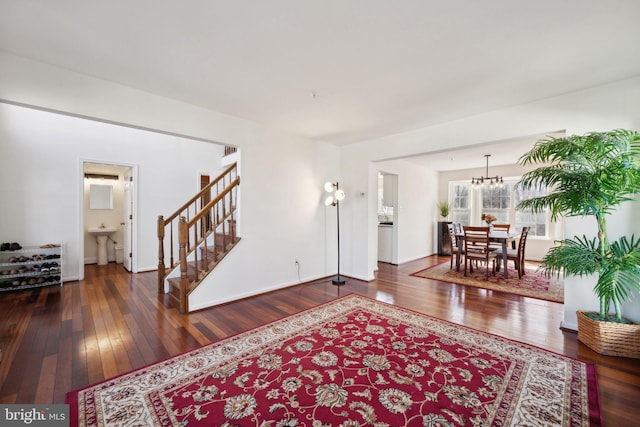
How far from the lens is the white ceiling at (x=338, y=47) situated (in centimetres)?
168

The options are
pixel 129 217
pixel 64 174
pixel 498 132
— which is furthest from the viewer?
pixel 129 217

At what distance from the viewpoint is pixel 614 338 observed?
2.29 metres

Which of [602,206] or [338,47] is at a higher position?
[338,47]

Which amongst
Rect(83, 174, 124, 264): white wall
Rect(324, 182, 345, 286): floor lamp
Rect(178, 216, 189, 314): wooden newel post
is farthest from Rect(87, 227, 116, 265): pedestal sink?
Rect(324, 182, 345, 286): floor lamp

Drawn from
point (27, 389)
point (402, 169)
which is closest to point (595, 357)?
point (27, 389)

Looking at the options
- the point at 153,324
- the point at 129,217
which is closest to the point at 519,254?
the point at 153,324

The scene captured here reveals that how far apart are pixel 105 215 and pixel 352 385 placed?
7039mm

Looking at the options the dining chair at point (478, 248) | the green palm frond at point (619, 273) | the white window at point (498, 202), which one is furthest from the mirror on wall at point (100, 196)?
the white window at point (498, 202)

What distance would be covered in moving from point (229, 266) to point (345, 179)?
2.67 m

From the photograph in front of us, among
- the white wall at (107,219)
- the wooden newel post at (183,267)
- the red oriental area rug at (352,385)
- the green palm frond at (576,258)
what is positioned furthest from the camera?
the white wall at (107,219)

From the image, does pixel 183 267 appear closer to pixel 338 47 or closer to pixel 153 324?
pixel 153 324

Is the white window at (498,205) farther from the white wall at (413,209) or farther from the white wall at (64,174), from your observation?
the white wall at (64,174)

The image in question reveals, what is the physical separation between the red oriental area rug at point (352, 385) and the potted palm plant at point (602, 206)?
20.7 inches

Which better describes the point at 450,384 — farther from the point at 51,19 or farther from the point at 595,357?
the point at 51,19
